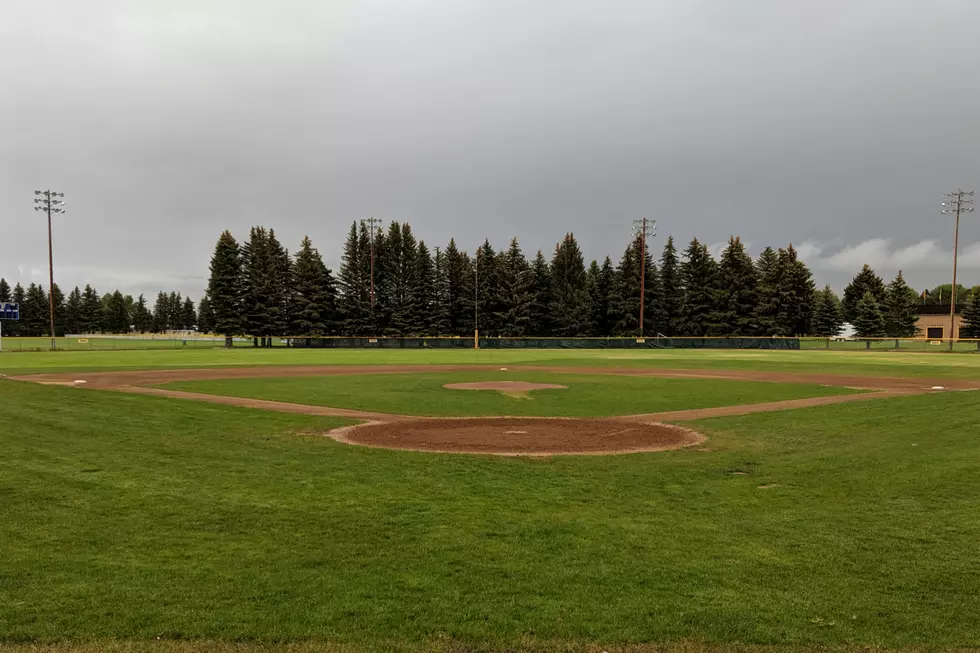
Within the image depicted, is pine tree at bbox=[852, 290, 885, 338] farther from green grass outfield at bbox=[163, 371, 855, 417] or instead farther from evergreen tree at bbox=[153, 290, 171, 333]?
evergreen tree at bbox=[153, 290, 171, 333]

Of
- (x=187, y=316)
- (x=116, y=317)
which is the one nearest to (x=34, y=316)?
(x=116, y=317)

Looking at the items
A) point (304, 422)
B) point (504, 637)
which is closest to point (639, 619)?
point (504, 637)

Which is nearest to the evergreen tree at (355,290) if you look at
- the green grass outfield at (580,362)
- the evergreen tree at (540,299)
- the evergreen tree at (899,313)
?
the evergreen tree at (540,299)

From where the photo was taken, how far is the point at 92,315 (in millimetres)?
143750

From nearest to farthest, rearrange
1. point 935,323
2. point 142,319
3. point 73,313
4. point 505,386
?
1. point 505,386
2. point 935,323
3. point 73,313
4. point 142,319

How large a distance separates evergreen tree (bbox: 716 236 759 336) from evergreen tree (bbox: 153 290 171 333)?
150 metres

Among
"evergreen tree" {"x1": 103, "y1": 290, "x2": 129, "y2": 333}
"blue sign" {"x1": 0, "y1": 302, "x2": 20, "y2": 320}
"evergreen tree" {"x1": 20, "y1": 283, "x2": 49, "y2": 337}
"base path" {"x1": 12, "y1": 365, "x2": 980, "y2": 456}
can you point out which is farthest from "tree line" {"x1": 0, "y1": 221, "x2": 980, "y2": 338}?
"evergreen tree" {"x1": 103, "y1": 290, "x2": 129, "y2": 333}

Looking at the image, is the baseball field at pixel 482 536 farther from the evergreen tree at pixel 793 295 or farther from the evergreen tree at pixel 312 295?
the evergreen tree at pixel 793 295

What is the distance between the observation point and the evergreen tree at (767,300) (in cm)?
8681

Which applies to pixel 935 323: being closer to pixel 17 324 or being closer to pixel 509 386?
pixel 509 386

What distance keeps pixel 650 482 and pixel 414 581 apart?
4.78 meters

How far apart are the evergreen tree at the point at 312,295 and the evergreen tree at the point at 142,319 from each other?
108m

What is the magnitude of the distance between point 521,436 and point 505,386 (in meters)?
11.8

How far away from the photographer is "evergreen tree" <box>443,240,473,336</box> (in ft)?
304
